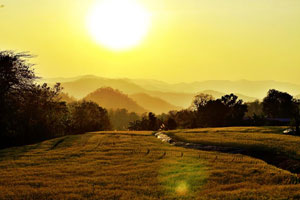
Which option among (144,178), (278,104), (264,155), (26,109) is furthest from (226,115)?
(144,178)

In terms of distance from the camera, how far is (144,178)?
18.7 metres

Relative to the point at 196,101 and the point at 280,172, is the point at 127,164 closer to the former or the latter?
the point at 280,172

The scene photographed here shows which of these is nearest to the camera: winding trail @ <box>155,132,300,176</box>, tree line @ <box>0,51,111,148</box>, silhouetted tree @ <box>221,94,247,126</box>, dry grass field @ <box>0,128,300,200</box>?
dry grass field @ <box>0,128,300,200</box>

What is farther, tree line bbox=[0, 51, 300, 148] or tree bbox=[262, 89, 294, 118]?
tree bbox=[262, 89, 294, 118]

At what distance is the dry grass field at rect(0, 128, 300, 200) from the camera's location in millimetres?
15484

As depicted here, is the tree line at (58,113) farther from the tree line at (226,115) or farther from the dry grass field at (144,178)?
the dry grass field at (144,178)

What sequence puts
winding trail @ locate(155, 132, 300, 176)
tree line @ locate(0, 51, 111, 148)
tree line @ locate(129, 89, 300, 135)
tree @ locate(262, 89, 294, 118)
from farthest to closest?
tree @ locate(262, 89, 294, 118)
tree line @ locate(129, 89, 300, 135)
tree line @ locate(0, 51, 111, 148)
winding trail @ locate(155, 132, 300, 176)

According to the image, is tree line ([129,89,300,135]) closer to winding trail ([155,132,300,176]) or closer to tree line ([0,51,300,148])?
tree line ([0,51,300,148])

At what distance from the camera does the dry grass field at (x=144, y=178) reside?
50.8ft

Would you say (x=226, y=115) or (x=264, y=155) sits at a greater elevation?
(x=226, y=115)

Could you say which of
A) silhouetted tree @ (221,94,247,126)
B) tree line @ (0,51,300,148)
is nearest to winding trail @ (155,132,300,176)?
tree line @ (0,51,300,148)

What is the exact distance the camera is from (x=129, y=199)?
14609 millimetres

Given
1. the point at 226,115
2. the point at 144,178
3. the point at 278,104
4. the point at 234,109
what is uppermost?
the point at 278,104

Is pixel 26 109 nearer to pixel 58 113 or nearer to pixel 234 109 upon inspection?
pixel 58 113
